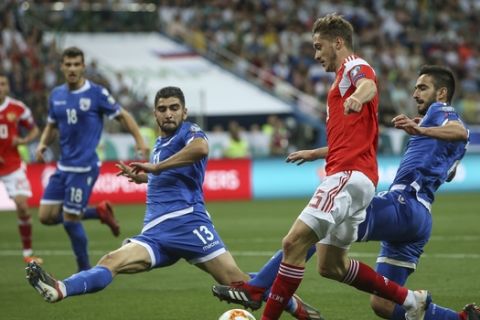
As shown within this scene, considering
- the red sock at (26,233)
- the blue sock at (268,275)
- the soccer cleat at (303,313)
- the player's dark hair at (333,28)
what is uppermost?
the player's dark hair at (333,28)

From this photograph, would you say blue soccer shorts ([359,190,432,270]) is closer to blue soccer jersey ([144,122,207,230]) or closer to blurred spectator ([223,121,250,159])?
blue soccer jersey ([144,122,207,230])

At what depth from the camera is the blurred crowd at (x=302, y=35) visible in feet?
102

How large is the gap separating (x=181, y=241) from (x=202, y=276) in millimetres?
4112

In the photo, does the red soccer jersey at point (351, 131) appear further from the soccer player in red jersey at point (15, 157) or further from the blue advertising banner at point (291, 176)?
the blue advertising banner at point (291, 176)

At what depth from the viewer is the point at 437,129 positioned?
7.35 metres

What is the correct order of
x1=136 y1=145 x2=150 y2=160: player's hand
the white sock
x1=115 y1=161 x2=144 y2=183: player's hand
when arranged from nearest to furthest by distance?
the white sock
x1=115 y1=161 x2=144 y2=183: player's hand
x1=136 y1=145 x2=150 y2=160: player's hand

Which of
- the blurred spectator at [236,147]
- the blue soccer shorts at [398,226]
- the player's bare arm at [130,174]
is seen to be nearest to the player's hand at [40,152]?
the player's bare arm at [130,174]

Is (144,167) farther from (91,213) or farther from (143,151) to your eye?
(91,213)

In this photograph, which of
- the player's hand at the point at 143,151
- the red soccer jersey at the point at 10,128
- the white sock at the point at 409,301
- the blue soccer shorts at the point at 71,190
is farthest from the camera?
the red soccer jersey at the point at 10,128

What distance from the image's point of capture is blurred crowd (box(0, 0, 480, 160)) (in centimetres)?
3106

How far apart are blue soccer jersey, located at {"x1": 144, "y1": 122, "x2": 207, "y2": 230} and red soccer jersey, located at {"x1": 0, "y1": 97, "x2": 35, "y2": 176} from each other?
6431 mm

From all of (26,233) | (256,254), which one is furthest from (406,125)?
(26,233)

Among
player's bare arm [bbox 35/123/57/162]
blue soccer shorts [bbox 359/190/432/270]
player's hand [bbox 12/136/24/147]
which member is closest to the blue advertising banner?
player's hand [bbox 12/136/24/147]

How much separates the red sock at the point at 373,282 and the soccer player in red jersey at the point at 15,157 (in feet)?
22.8
